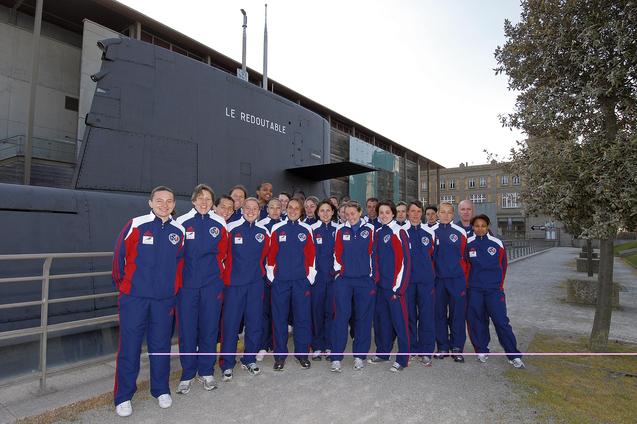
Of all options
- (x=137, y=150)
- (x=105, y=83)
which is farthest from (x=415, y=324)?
(x=105, y=83)

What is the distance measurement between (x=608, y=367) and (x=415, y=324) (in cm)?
226

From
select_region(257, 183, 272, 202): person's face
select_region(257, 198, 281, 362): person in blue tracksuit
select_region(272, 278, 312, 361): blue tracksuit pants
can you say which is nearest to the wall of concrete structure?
select_region(257, 183, 272, 202): person's face

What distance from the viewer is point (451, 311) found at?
4.79 metres

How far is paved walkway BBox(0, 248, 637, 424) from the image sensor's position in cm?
308

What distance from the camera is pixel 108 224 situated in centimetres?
448

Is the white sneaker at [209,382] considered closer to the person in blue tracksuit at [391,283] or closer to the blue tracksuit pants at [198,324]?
the blue tracksuit pants at [198,324]

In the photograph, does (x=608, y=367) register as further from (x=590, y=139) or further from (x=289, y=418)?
(x=289, y=418)

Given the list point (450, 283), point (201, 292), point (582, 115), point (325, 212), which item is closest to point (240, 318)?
point (201, 292)

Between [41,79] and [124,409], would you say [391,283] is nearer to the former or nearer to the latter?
[124,409]

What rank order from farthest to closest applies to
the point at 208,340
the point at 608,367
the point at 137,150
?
the point at 137,150 → the point at 608,367 → the point at 208,340

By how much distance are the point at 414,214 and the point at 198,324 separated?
Answer: 9.41 ft

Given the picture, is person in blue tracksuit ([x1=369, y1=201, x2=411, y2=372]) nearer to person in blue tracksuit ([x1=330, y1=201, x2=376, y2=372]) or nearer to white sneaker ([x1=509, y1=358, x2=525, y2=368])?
person in blue tracksuit ([x1=330, y1=201, x2=376, y2=372])

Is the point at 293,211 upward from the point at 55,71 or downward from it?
downward

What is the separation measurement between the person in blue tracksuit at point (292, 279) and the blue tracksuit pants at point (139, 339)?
130 centimetres
